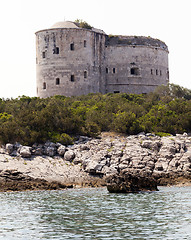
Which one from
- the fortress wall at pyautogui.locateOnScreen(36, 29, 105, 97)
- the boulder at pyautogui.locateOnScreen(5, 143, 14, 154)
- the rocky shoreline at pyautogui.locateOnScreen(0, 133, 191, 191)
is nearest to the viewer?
the rocky shoreline at pyautogui.locateOnScreen(0, 133, 191, 191)

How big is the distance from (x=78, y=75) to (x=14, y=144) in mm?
20658

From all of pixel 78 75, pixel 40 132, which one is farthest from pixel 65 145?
pixel 78 75

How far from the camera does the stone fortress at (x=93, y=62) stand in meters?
46.7

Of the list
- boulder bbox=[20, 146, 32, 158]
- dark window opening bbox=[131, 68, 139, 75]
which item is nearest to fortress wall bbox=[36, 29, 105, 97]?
dark window opening bbox=[131, 68, 139, 75]

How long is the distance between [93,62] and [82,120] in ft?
58.7

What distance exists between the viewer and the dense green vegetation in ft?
92.9

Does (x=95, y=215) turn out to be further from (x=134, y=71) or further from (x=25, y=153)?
(x=134, y=71)

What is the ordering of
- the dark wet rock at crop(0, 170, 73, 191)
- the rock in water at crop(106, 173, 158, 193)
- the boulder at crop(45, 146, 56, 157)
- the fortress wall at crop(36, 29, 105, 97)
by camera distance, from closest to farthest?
1. the rock in water at crop(106, 173, 158, 193)
2. the dark wet rock at crop(0, 170, 73, 191)
3. the boulder at crop(45, 146, 56, 157)
4. the fortress wall at crop(36, 29, 105, 97)

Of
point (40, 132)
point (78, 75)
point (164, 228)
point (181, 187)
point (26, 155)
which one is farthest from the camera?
point (78, 75)

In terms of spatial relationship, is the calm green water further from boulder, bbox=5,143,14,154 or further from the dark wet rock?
boulder, bbox=5,143,14,154

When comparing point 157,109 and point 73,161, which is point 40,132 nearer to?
point 73,161

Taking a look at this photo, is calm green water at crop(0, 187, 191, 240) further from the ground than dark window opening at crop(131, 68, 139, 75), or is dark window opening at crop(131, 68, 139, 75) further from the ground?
dark window opening at crop(131, 68, 139, 75)

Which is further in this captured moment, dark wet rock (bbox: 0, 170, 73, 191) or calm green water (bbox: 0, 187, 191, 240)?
dark wet rock (bbox: 0, 170, 73, 191)

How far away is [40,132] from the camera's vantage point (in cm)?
2833
